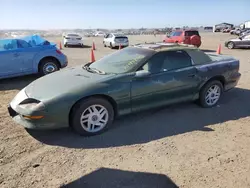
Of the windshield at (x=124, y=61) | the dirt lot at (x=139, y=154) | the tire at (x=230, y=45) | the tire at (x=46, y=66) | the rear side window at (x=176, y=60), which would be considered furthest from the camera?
the tire at (x=230, y=45)

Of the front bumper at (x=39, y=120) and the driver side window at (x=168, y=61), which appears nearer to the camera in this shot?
the front bumper at (x=39, y=120)

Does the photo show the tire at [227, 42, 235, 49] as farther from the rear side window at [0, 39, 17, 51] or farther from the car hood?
the car hood

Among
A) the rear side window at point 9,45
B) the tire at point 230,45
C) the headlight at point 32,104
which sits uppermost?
the rear side window at point 9,45

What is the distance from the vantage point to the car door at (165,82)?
4355 millimetres

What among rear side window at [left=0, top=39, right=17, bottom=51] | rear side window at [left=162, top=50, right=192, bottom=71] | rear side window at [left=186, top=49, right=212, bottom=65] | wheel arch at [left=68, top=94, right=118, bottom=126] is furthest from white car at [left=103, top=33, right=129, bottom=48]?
wheel arch at [left=68, top=94, right=118, bottom=126]

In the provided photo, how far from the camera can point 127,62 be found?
469 centimetres

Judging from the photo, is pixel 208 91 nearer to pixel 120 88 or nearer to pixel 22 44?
pixel 120 88

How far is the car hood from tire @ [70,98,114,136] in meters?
0.23

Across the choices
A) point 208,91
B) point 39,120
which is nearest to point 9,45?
point 39,120

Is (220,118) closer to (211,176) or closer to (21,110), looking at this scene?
(211,176)

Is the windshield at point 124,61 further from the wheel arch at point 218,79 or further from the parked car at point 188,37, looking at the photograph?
the parked car at point 188,37

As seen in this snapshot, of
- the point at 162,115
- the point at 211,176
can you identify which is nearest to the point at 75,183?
the point at 211,176

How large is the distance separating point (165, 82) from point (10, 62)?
509 centimetres

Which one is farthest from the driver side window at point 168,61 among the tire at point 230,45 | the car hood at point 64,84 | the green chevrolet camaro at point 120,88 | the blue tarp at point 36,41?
the tire at point 230,45
